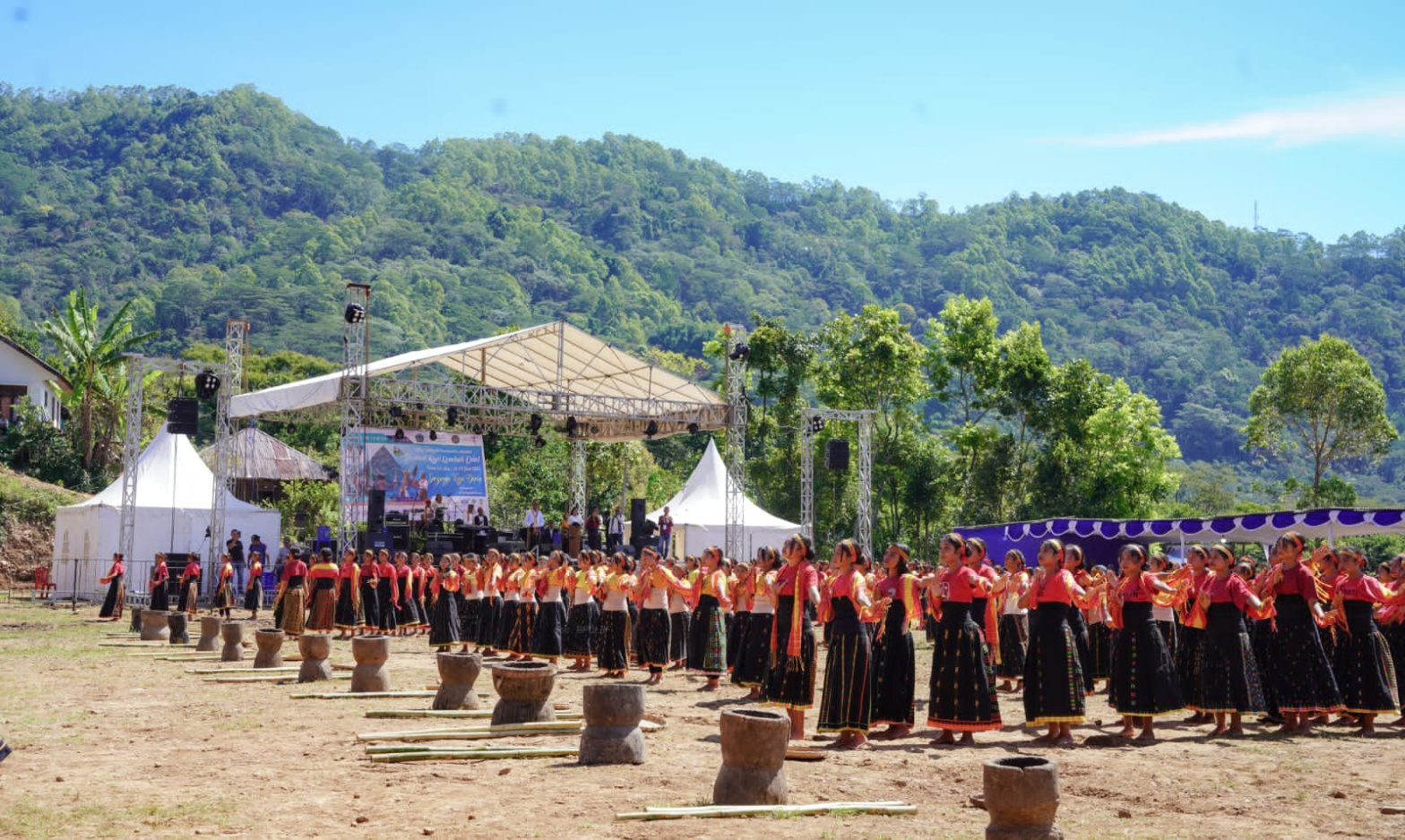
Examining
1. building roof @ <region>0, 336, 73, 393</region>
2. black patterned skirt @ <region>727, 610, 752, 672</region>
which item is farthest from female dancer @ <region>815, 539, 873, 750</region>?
building roof @ <region>0, 336, 73, 393</region>

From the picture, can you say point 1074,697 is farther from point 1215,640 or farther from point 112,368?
point 112,368

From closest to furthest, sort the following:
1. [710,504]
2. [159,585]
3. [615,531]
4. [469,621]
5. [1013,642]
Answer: [1013,642] < [469,621] < [159,585] < [615,531] < [710,504]

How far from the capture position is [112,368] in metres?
47.0

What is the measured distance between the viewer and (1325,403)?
4000 cm

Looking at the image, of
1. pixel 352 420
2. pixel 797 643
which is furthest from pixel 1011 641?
pixel 352 420

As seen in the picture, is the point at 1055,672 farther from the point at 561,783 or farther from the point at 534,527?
the point at 534,527

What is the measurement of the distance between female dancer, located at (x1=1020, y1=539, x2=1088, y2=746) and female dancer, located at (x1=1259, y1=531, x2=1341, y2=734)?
2.16 metres

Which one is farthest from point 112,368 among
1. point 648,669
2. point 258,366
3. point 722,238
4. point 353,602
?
point 722,238

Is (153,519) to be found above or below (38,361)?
below

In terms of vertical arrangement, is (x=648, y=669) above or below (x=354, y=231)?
below

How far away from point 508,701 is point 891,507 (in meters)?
41.3

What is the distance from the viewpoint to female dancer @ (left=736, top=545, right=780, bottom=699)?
12.5 meters

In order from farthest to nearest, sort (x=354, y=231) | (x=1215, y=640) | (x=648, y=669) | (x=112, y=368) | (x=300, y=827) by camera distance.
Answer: (x=354, y=231)
(x=112, y=368)
(x=648, y=669)
(x=1215, y=640)
(x=300, y=827)

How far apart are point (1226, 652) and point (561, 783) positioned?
6.13m
